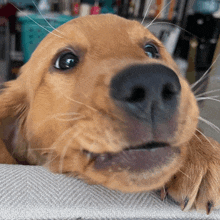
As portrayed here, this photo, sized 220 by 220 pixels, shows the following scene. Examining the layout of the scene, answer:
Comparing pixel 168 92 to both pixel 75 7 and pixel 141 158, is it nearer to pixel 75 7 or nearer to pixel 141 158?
pixel 141 158

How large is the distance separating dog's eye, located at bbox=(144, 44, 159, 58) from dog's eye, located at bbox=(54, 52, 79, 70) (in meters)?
0.37

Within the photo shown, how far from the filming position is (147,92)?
62cm

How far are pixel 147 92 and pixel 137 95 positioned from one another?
0.03 metres

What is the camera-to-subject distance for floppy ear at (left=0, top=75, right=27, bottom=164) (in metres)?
1.23

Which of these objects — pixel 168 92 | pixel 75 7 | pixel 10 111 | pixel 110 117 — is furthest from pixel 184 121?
pixel 75 7

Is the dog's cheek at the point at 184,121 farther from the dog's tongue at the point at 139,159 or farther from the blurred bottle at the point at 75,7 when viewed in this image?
the blurred bottle at the point at 75,7

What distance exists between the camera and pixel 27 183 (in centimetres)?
66

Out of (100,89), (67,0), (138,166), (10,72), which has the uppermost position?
(67,0)

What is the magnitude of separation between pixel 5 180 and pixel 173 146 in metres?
0.51

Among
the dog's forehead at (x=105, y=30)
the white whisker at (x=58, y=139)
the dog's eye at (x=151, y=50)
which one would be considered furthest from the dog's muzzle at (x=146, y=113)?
the dog's eye at (x=151, y=50)

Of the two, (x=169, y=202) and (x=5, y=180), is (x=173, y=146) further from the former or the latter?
(x=5, y=180)

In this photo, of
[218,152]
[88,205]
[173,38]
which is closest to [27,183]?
[88,205]

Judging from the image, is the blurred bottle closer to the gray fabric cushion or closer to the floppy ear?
the floppy ear

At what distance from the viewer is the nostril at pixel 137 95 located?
24.7 inches
